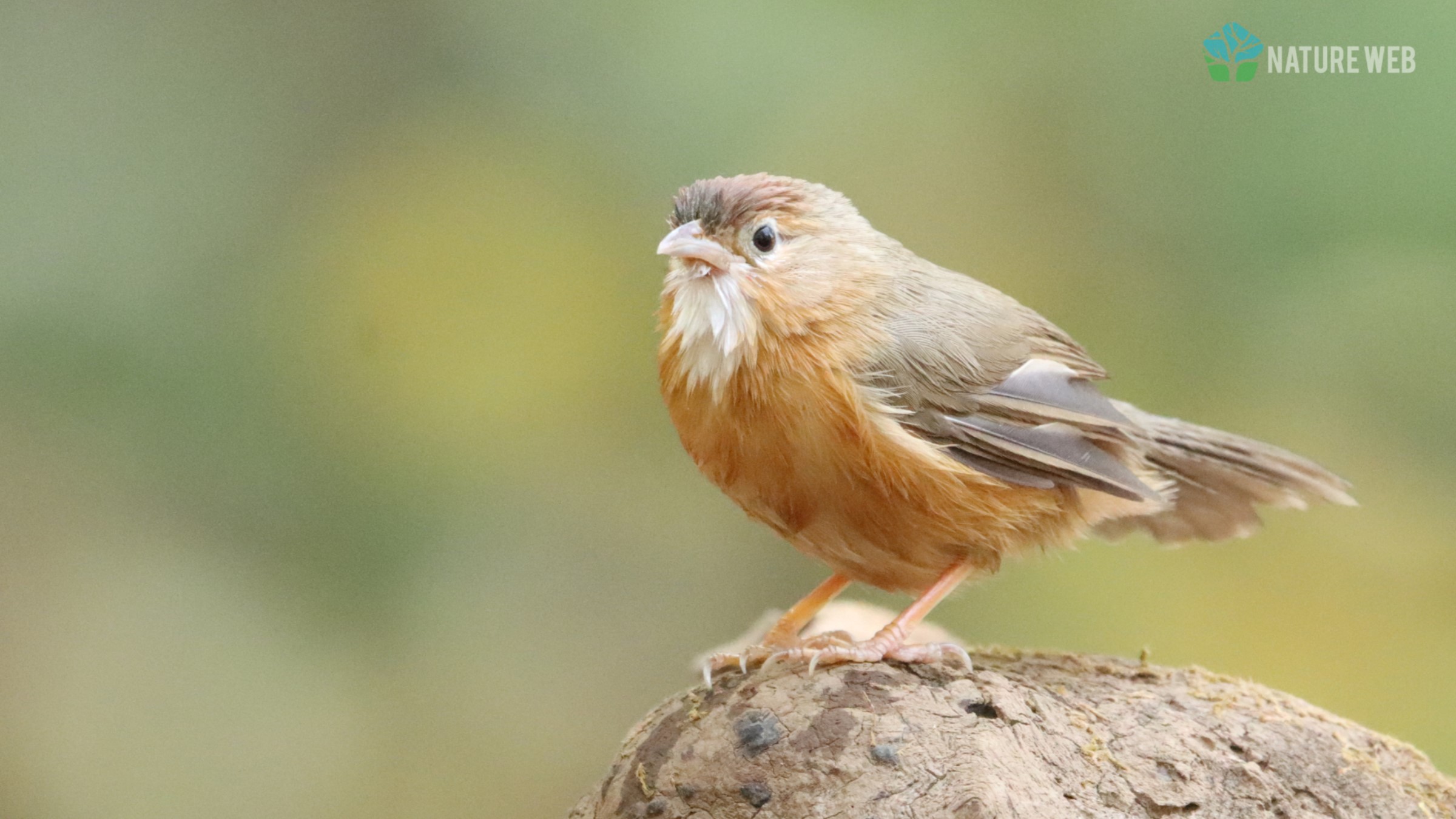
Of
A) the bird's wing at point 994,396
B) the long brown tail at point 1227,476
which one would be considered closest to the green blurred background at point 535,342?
the long brown tail at point 1227,476

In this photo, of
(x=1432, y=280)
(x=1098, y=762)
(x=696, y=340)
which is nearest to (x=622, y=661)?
(x=696, y=340)

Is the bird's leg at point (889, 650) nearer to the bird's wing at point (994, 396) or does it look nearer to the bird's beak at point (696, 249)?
the bird's wing at point (994, 396)

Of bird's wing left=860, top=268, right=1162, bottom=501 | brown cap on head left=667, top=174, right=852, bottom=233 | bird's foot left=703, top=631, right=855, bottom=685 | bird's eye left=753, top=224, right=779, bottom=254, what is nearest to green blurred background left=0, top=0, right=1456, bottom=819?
bird's wing left=860, top=268, right=1162, bottom=501

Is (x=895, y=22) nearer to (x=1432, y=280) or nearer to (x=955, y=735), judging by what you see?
(x=1432, y=280)

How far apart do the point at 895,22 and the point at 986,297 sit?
1.95 m

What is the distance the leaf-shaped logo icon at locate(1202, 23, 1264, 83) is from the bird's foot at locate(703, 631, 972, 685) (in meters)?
3.21

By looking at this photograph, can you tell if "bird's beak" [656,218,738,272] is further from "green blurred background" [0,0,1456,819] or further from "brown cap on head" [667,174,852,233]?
"green blurred background" [0,0,1456,819]

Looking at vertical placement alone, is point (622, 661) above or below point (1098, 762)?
below

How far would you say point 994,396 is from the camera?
11.0 feet

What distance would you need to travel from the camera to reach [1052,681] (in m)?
3.26

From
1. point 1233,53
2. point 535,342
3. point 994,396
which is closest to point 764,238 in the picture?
point 994,396

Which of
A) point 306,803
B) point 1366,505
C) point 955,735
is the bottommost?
point 306,803

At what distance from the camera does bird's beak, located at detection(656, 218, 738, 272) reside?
320 cm

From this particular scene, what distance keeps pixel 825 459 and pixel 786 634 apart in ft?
2.50
